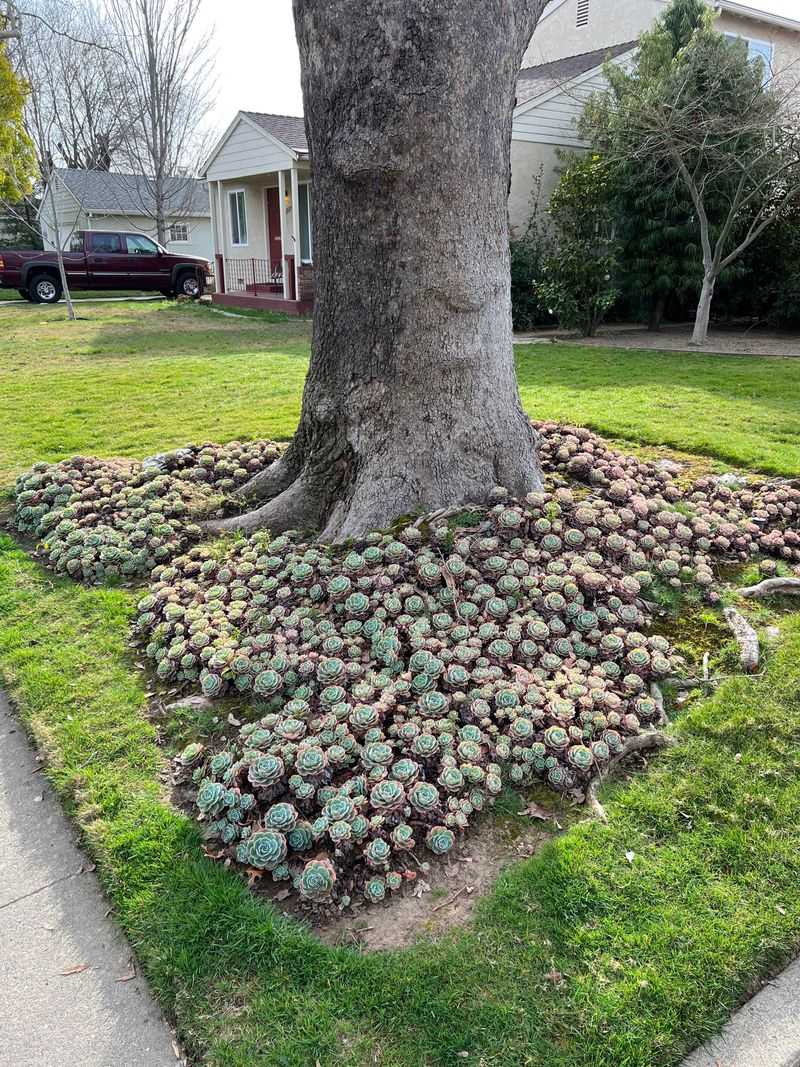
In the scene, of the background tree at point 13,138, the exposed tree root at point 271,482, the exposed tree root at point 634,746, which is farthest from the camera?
the background tree at point 13,138

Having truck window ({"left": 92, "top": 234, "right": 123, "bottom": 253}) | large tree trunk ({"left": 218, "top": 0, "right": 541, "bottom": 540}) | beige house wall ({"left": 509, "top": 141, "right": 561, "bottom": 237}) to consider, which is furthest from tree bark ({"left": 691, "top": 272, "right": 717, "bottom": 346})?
truck window ({"left": 92, "top": 234, "right": 123, "bottom": 253})

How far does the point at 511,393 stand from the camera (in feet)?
12.7

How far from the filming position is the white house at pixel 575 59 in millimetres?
15195

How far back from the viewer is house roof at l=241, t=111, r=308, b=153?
16.6m

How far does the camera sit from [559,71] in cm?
1625

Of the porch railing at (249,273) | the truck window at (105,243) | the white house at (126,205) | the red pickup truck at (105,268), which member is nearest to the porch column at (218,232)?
the porch railing at (249,273)

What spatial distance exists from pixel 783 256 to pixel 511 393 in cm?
1171

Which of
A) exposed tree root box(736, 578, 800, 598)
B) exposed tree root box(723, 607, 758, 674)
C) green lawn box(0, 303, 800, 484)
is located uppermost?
green lawn box(0, 303, 800, 484)

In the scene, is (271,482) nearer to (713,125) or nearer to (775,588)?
(775,588)

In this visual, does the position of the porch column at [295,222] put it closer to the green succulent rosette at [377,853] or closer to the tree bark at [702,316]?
the tree bark at [702,316]

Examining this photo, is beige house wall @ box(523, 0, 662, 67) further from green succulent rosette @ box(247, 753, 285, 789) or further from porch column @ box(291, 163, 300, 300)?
green succulent rosette @ box(247, 753, 285, 789)

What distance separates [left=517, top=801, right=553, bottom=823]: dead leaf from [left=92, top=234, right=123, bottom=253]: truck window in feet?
74.4

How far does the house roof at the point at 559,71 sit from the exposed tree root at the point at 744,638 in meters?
14.0

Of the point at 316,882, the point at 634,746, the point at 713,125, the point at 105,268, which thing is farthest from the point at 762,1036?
the point at 105,268
